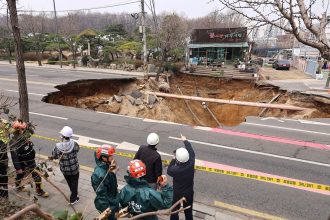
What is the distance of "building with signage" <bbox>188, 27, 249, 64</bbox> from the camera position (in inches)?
1297

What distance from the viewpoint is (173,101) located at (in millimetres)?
20703

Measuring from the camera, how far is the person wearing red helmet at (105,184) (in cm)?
406

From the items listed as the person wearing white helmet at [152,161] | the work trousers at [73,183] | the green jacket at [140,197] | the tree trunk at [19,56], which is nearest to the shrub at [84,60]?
the tree trunk at [19,56]

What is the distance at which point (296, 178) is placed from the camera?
7824 millimetres

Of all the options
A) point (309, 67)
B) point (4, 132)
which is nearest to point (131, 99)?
point (4, 132)

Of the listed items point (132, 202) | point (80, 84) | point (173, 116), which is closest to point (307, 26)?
point (132, 202)

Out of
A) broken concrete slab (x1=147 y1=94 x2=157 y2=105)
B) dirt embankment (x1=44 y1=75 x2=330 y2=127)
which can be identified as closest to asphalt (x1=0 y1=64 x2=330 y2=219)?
dirt embankment (x1=44 y1=75 x2=330 y2=127)

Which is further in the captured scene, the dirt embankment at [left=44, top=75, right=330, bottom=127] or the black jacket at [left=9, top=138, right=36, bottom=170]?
the dirt embankment at [left=44, top=75, right=330, bottom=127]

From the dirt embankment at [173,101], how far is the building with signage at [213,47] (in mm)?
9524

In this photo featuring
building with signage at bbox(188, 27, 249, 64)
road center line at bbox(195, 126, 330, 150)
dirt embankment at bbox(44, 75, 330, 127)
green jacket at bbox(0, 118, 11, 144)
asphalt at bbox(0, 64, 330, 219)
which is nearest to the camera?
green jacket at bbox(0, 118, 11, 144)

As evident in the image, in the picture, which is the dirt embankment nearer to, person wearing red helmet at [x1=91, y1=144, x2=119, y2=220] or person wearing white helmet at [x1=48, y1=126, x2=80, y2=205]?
person wearing white helmet at [x1=48, y1=126, x2=80, y2=205]

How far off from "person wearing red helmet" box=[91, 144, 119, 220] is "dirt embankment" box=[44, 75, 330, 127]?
1320 centimetres

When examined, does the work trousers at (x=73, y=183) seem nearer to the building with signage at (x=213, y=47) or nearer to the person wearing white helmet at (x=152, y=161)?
the person wearing white helmet at (x=152, y=161)

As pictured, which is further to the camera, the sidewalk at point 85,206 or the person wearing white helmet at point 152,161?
the sidewalk at point 85,206
